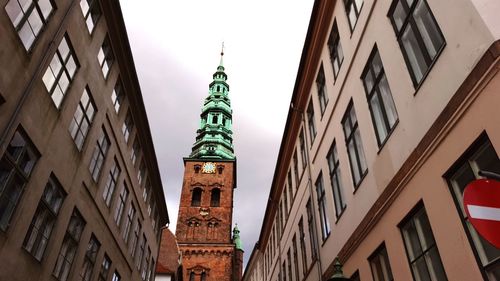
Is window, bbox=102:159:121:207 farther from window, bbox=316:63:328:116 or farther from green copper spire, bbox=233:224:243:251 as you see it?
green copper spire, bbox=233:224:243:251

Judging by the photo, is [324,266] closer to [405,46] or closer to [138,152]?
[405,46]

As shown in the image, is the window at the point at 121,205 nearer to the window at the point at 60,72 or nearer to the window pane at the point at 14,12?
the window at the point at 60,72

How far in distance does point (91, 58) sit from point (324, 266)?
1077 centimetres

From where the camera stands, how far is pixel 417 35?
305 inches

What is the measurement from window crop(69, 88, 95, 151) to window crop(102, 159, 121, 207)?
3257 mm

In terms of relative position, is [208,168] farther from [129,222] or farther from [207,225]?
[129,222]

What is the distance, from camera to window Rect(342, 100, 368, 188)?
35.4 feet

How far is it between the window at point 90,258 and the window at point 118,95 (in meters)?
5.50

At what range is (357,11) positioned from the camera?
38.3 feet

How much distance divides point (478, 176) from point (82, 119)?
39.0 feet

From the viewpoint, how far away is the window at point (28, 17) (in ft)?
30.0

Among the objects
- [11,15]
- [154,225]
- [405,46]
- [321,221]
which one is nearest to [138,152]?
[154,225]

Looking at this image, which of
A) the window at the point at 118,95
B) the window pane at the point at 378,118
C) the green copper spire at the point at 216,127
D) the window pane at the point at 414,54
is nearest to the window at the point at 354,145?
the window pane at the point at 378,118

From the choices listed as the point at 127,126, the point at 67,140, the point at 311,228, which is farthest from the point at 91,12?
the point at 311,228
